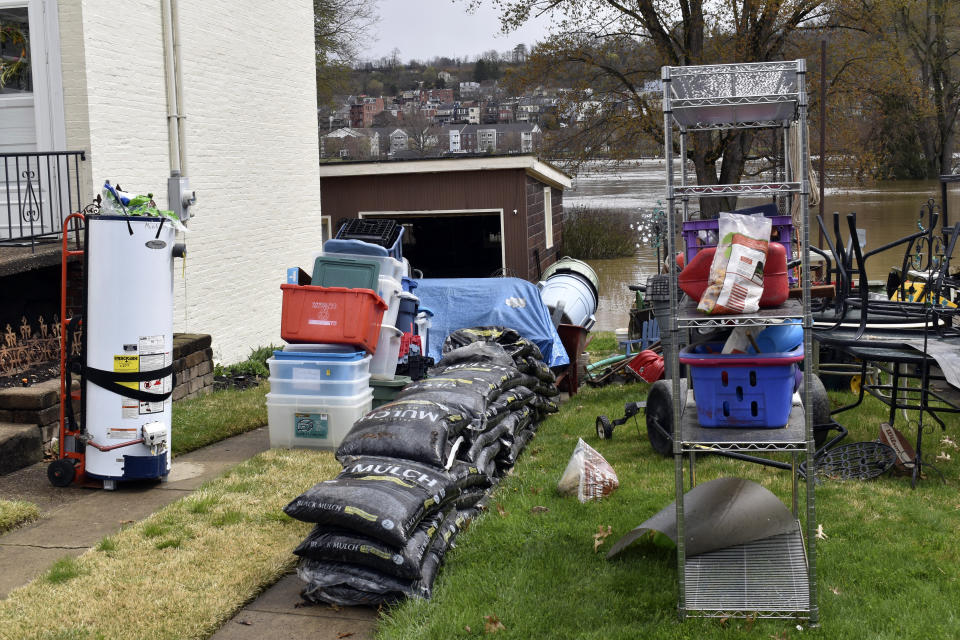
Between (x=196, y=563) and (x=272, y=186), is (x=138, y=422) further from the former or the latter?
(x=272, y=186)

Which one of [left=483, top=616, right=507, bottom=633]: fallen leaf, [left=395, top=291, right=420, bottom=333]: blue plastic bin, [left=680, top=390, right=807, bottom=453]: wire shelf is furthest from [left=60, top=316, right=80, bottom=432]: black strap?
[left=680, top=390, right=807, bottom=453]: wire shelf

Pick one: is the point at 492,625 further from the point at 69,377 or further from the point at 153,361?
the point at 69,377

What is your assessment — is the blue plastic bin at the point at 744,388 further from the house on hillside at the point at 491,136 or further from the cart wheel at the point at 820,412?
the house on hillside at the point at 491,136

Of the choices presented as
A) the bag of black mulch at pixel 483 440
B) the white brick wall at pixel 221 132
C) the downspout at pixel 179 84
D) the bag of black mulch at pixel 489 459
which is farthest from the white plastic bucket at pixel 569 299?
the bag of black mulch at pixel 489 459

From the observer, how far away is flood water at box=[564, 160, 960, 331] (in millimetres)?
22903

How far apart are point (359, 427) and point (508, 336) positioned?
10.0 feet

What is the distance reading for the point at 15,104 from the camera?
9555mm

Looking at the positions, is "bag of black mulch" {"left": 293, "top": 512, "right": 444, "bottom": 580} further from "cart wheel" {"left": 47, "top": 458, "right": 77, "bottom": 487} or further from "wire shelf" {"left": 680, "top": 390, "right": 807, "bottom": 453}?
"cart wheel" {"left": 47, "top": 458, "right": 77, "bottom": 487}

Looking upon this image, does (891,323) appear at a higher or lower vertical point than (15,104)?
lower

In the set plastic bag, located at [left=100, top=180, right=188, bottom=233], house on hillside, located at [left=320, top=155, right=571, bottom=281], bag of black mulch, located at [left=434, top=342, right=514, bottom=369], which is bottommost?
bag of black mulch, located at [left=434, top=342, right=514, bottom=369]

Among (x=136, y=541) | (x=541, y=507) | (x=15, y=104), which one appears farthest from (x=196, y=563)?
(x=15, y=104)

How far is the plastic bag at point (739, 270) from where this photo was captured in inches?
174

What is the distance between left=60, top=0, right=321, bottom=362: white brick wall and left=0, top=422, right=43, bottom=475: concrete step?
3.11 meters

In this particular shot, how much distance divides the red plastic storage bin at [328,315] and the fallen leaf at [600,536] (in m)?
3.03
